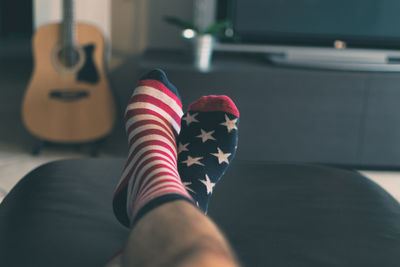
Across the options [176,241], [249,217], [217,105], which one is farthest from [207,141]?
[176,241]

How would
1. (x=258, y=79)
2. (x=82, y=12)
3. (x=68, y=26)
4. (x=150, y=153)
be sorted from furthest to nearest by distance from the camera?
(x=82, y=12)
(x=68, y=26)
(x=258, y=79)
(x=150, y=153)

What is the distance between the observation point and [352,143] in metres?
1.99

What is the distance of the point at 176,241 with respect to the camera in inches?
16.6

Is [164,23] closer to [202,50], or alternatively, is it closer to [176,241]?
[202,50]

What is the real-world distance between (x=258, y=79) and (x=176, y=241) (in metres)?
1.57

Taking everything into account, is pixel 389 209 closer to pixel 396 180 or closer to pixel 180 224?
pixel 180 224

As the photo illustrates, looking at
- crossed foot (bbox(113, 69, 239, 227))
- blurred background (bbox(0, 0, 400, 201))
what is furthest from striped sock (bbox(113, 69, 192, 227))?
blurred background (bbox(0, 0, 400, 201))

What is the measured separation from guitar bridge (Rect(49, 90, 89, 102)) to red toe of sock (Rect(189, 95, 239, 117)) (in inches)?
45.2

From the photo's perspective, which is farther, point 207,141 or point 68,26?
point 68,26

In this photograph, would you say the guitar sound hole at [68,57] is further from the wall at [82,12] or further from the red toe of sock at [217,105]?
the red toe of sock at [217,105]

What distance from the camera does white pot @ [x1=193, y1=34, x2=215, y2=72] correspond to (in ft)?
6.43

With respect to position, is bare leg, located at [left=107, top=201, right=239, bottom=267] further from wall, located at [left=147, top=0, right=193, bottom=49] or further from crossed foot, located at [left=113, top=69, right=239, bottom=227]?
wall, located at [left=147, top=0, right=193, bottom=49]

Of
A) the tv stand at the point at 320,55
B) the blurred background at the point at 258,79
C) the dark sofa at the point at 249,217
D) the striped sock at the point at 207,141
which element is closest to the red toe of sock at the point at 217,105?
the striped sock at the point at 207,141

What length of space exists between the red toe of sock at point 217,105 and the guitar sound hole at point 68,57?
47.6 inches
